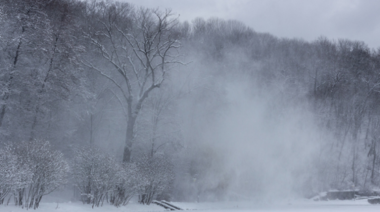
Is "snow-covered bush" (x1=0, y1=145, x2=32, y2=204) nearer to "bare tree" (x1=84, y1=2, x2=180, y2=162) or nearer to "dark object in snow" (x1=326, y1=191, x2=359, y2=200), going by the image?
"bare tree" (x1=84, y1=2, x2=180, y2=162)

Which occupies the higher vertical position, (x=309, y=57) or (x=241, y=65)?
(x=309, y=57)

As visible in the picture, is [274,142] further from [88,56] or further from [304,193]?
[88,56]

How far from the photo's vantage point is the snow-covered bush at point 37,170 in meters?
9.49

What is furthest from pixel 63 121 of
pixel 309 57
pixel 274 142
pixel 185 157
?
pixel 309 57

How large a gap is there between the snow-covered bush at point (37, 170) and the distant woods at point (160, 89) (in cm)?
83

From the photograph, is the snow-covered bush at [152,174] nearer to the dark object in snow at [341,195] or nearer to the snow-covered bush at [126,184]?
the snow-covered bush at [126,184]

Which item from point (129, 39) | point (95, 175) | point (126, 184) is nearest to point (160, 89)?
point (129, 39)

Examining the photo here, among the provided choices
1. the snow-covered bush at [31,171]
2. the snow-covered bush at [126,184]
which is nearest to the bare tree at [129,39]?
the snow-covered bush at [126,184]

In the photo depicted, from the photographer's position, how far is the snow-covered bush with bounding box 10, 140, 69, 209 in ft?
31.1

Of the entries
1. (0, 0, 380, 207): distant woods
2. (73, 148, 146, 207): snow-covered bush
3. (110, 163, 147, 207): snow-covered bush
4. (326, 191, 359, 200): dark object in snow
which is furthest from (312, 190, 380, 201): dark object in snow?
(73, 148, 146, 207): snow-covered bush

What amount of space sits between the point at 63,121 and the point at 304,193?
18.7m

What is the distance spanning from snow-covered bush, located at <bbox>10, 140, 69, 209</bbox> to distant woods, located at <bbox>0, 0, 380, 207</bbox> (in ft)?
2.71

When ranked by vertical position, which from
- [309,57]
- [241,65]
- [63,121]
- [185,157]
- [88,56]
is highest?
[309,57]

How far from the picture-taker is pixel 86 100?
2153 cm
